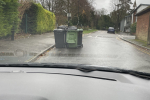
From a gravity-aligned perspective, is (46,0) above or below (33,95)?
above

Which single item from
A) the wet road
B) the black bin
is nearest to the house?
the wet road

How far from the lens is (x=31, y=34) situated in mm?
19562

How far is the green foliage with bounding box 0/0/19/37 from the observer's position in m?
12.2

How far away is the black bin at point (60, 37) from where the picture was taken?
37.6 feet

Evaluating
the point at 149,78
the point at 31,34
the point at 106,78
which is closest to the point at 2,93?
the point at 106,78

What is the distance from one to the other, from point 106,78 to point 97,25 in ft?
289

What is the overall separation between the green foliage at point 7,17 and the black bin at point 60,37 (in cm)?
398

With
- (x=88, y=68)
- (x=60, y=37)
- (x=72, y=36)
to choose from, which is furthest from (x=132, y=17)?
(x=88, y=68)

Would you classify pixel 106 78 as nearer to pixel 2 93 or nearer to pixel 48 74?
pixel 48 74

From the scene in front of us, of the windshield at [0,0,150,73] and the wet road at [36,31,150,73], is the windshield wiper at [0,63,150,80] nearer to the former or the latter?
the windshield at [0,0,150,73]

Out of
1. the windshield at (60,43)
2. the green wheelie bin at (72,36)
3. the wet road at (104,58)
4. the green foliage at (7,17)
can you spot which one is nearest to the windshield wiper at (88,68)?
the windshield at (60,43)

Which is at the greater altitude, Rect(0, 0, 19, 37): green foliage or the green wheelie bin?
Rect(0, 0, 19, 37): green foliage

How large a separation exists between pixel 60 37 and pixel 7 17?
180 inches

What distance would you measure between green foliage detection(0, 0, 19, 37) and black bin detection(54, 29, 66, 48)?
3.98 meters
